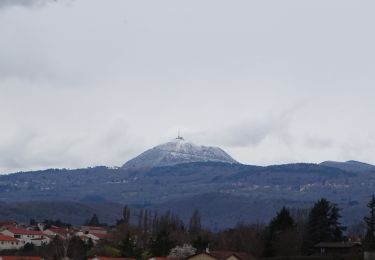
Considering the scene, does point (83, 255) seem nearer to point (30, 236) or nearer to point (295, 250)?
point (295, 250)

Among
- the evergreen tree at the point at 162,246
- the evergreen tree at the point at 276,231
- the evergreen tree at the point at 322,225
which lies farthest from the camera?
the evergreen tree at the point at 322,225

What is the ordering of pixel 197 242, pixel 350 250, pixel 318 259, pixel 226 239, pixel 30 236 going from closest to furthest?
pixel 318 259 → pixel 350 250 → pixel 197 242 → pixel 226 239 → pixel 30 236

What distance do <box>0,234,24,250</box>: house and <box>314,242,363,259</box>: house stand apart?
52760mm

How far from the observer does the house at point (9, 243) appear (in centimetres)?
12529

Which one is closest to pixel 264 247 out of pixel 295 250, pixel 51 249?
pixel 295 250

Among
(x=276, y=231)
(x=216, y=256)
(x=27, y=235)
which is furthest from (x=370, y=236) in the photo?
(x=27, y=235)

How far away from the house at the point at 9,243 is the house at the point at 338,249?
5276 cm

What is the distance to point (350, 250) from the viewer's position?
281 feet

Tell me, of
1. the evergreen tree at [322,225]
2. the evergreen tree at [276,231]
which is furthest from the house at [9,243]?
the evergreen tree at [322,225]

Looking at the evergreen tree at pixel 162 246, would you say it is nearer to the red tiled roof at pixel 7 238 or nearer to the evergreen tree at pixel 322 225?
the evergreen tree at pixel 322 225

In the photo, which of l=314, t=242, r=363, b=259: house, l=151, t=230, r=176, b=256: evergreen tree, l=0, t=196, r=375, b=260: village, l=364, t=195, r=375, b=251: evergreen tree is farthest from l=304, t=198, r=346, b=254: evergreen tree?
l=151, t=230, r=176, b=256: evergreen tree

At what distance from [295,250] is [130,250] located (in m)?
16.9

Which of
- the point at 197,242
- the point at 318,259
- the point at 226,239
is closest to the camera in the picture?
the point at 318,259

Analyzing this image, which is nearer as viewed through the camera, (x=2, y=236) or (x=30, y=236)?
(x=2, y=236)
